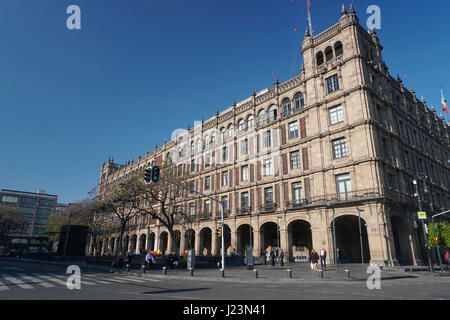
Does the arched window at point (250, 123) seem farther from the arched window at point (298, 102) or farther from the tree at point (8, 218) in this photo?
the tree at point (8, 218)

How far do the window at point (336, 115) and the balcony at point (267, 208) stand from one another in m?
11.2

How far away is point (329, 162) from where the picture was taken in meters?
28.5

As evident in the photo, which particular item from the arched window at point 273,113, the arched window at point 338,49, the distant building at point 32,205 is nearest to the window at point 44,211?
the distant building at point 32,205

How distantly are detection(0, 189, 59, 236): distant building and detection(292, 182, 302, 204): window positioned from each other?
95.1 m

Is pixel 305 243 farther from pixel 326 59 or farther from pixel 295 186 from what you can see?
pixel 326 59

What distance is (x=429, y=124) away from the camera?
4247 cm

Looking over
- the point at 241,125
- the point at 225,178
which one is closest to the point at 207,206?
the point at 225,178

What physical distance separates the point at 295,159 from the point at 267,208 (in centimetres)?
648

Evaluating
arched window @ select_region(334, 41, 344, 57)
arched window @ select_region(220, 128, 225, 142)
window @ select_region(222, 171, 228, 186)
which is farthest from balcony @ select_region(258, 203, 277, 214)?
arched window @ select_region(334, 41, 344, 57)

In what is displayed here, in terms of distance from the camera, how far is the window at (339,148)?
2809 centimetres

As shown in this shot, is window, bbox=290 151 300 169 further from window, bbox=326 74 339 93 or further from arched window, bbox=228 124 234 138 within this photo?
arched window, bbox=228 124 234 138

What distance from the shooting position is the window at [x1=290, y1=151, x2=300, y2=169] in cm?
3155
